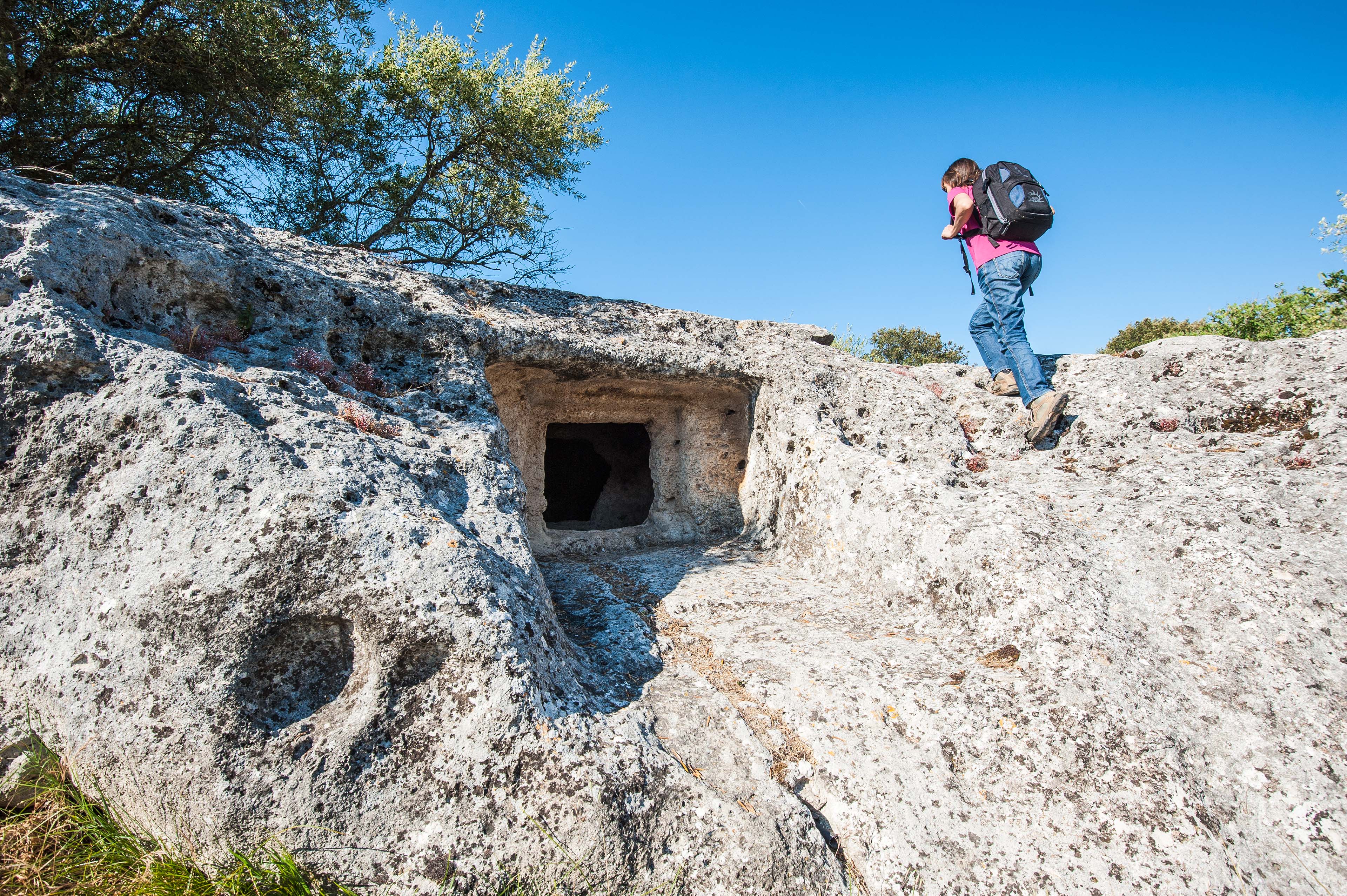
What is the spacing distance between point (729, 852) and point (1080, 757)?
1.71 meters

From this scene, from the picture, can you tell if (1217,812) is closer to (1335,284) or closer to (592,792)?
(592,792)

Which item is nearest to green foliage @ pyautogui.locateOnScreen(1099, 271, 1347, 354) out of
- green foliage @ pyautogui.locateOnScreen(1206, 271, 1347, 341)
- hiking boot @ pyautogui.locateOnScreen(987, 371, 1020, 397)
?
green foliage @ pyautogui.locateOnScreen(1206, 271, 1347, 341)

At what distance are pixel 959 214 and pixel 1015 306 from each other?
0.98 m

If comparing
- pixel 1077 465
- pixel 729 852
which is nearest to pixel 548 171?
pixel 1077 465

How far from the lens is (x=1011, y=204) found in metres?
5.45

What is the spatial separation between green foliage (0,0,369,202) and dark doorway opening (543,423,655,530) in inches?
248

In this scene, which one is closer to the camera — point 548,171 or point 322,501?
point 322,501

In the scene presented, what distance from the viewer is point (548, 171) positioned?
1291cm

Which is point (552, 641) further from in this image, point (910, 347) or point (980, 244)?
point (910, 347)

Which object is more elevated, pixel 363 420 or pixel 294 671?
pixel 363 420

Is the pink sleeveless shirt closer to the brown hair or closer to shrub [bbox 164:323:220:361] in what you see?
the brown hair

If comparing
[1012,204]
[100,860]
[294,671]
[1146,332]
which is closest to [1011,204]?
[1012,204]

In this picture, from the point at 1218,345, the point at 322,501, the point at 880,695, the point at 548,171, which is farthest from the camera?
the point at 548,171

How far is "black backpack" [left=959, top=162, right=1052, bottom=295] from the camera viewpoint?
541 cm
